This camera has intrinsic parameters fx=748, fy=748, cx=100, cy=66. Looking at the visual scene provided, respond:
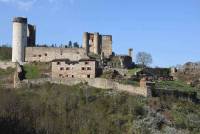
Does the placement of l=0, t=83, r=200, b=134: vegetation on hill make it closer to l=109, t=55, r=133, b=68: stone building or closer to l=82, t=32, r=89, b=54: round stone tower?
l=109, t=55, r=133, b=68: stone building

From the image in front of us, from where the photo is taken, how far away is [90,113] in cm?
8581

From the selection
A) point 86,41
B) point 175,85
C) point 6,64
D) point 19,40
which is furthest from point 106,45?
point 6,64

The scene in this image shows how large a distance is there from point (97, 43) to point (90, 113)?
617 inches

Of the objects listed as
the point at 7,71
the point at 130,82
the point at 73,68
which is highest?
the point at 73,68

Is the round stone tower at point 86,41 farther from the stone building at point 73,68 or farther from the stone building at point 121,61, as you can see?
the stone building at point 73,68

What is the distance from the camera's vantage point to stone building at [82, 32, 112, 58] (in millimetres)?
98863

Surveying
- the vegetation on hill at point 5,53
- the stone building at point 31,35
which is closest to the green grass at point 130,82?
the stone building at point 31,35

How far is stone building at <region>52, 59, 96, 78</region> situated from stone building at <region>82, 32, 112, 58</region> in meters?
6.26

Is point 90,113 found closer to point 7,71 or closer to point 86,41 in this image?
point 86,41

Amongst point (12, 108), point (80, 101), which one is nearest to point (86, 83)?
point (80, 101)

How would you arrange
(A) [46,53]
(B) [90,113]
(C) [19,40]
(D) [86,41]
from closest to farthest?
1. (B) [90,113]
2. (C) [19,40]
3. (A) [46,53]
4. (D) [86,41]

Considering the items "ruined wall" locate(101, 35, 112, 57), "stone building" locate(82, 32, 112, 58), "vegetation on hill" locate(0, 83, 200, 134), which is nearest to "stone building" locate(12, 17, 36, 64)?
"stone building" locate(82, 32, 112, 58)

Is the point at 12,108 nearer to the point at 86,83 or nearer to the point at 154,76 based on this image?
the point at 86,83

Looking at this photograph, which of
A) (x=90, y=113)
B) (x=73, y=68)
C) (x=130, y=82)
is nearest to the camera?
(x=90, y=113)
